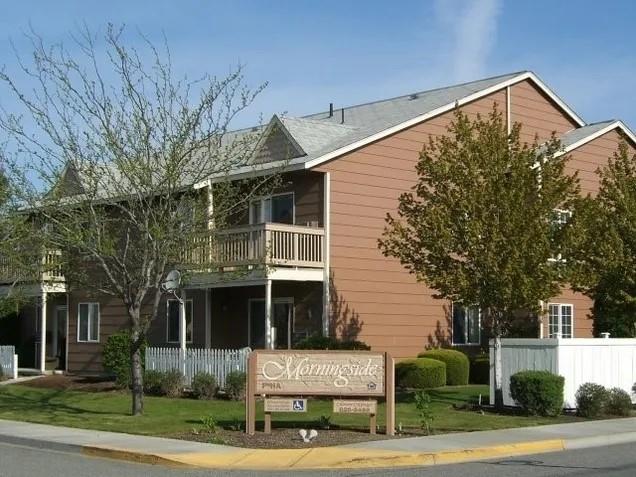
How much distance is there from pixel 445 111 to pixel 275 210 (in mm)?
6169

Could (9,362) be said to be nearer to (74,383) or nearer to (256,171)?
(74,383)

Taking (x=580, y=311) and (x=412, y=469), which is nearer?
(x=412, y=469)

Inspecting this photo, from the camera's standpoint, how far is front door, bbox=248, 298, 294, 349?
27.8m

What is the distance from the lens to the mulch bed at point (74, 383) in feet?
88.6

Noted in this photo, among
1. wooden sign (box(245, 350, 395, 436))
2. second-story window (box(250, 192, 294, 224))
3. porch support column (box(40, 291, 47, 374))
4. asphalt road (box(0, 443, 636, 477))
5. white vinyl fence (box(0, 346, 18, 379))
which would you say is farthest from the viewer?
porch support column (box(40, 291, 47, 374))

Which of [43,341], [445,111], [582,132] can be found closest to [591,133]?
[582,132]

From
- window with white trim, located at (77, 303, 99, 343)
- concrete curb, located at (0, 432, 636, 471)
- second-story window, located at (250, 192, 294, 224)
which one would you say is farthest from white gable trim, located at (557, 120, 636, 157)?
concrete curb, located at (0, 432, 636, 471)

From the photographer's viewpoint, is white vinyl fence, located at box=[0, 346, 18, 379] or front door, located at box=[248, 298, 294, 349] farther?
white vinyl fence, located at box=[0, 346, 18, 379]

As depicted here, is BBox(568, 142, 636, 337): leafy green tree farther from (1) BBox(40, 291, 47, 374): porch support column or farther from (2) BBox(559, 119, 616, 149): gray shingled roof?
(1) BBox(40, 291, 47, 374): porch support column

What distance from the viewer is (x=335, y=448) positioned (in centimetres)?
1437

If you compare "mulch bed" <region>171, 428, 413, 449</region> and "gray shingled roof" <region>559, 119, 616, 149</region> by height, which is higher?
"gray shingled roof" <region>559, 119, 616, 149</region>

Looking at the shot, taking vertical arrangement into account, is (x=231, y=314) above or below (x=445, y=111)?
below

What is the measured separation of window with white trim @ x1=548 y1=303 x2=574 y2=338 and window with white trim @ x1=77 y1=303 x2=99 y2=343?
1492 centimetres

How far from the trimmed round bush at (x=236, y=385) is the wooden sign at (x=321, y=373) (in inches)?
271
